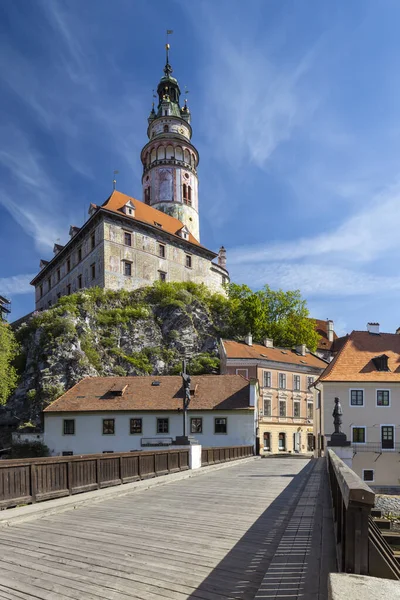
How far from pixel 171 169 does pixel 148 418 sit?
52.4m

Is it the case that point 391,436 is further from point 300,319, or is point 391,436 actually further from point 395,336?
point 300,319

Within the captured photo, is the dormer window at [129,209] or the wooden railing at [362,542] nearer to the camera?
the wooden railing at [362,542]

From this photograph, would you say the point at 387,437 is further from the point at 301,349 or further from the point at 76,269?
→ the point at 76,269

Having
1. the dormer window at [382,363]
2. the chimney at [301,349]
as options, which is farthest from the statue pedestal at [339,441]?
the chimney at [301,349]

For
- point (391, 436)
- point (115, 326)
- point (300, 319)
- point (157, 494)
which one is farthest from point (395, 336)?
point (157, 494)

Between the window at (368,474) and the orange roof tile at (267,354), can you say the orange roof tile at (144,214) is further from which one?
the window at (368,474)

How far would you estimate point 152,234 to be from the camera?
60.6m

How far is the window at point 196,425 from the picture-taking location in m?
31.8

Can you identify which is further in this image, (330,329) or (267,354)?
(330,329)

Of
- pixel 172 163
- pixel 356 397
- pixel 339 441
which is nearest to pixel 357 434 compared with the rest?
pixel 356 397

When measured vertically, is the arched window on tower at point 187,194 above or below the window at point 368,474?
above

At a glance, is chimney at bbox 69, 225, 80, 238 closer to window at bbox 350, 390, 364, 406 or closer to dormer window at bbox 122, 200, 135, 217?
Result: dormer window at bbox 122, 200, 135, 217

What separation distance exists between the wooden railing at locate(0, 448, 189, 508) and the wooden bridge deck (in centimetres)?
114

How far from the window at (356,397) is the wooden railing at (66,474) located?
23.5 meters
